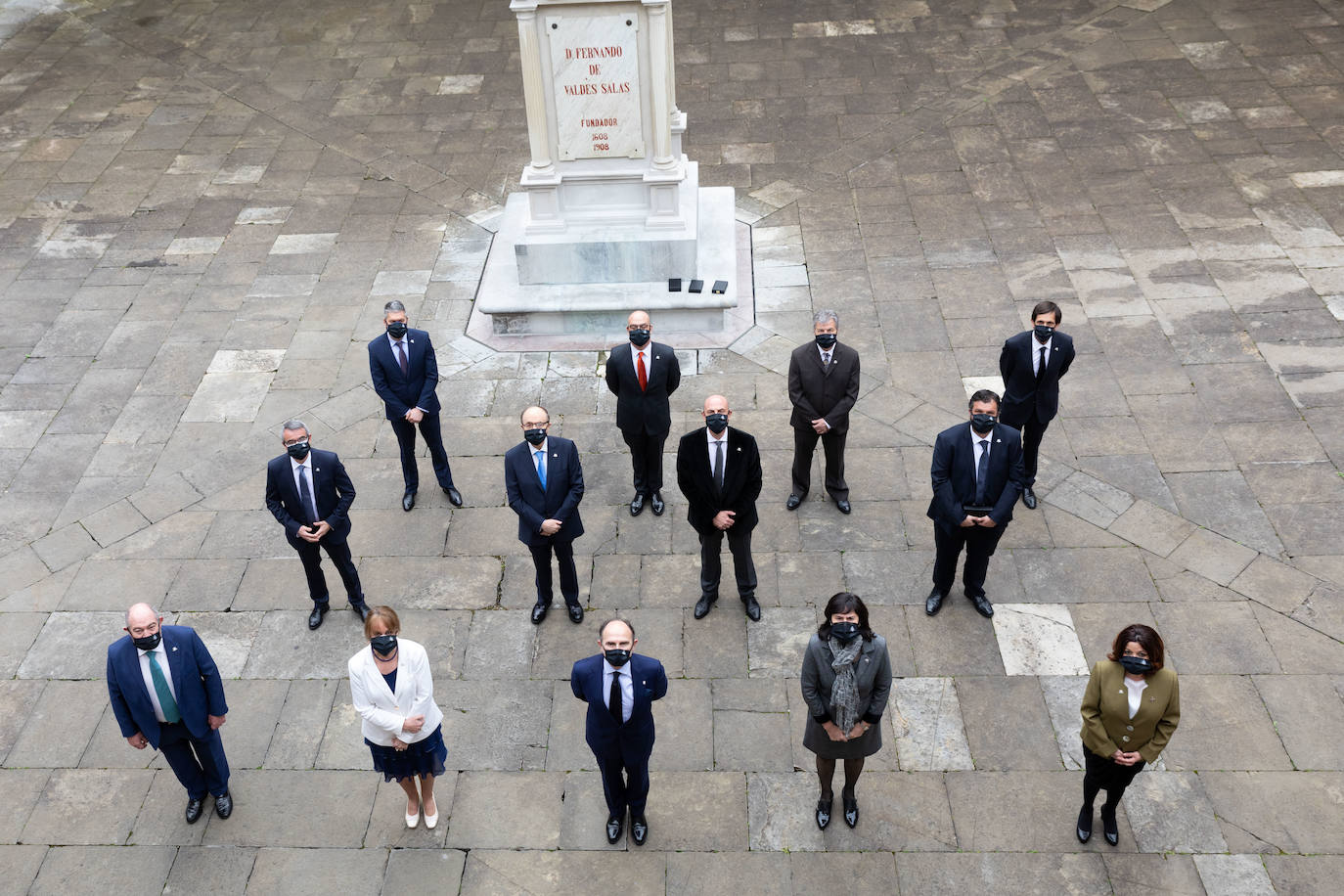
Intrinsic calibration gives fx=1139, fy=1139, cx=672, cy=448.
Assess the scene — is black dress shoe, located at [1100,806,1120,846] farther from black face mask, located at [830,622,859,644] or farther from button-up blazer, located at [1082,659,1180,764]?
black face mask, located at [830,622,859,644]

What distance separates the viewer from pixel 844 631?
5332mm

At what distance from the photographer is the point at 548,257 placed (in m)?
10.5

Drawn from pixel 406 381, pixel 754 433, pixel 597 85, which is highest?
pixel 597 85

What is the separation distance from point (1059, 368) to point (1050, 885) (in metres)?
3.50

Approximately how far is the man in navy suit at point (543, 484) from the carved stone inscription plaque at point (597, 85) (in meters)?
3.94

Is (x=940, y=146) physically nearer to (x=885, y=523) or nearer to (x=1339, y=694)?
(x=885, y=523)

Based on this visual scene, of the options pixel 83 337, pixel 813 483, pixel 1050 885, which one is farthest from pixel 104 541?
pixel 1050 885

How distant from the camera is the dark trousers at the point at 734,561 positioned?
7.12 m

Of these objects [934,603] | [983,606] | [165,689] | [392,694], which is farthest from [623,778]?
[983,606]

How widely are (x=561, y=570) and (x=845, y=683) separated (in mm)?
2477

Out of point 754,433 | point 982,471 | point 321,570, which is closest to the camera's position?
point 982,471

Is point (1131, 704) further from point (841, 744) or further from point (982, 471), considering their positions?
point (982, 471)

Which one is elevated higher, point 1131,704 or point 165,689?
point 1131,704

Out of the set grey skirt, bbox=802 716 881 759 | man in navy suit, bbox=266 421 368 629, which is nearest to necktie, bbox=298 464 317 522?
man in navy suit, bbox=266 421 368 629
